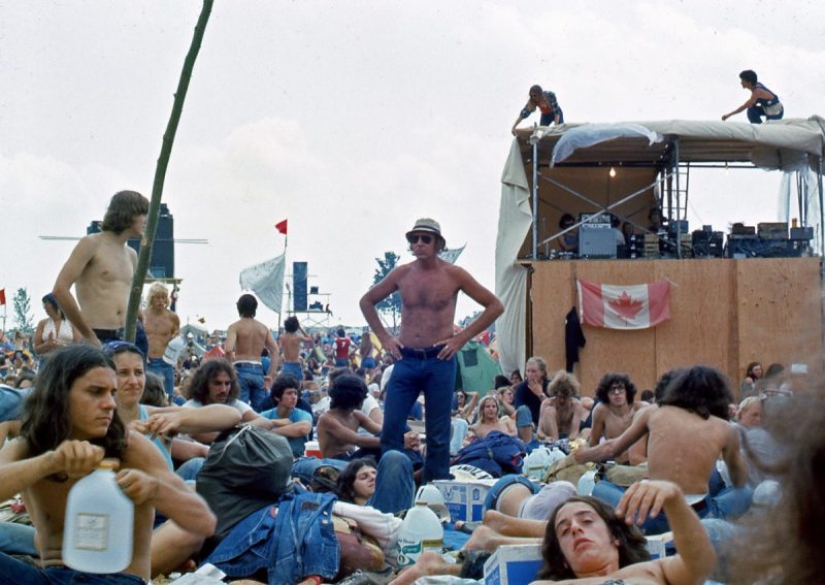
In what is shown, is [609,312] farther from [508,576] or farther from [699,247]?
[508,576]

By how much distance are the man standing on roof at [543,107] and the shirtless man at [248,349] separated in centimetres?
702

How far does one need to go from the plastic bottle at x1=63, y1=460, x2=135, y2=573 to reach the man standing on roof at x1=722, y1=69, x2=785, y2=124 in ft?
53.2

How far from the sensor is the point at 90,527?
3.89 meters

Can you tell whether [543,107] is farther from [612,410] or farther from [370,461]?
[370,461]

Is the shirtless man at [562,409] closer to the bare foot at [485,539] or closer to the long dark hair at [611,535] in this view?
the bare foot at [485,539]

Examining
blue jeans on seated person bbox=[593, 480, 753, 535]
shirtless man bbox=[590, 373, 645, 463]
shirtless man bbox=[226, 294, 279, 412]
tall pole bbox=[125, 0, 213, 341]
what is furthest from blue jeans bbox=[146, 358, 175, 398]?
blue jeans on seated person bbox=[593, 480, 753, 535]

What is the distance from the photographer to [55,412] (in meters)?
4.09

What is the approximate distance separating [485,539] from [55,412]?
7.58 ft

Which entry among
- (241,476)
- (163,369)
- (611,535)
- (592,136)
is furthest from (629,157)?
(611,535)

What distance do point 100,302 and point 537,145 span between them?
11623 millimetres

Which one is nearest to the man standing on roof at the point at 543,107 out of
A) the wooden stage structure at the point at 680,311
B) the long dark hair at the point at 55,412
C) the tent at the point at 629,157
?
the tent at the point at 629,157

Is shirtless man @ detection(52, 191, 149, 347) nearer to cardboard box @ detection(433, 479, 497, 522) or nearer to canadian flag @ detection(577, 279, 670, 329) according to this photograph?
cardboard box @ detection(433, 479, 497, 522)

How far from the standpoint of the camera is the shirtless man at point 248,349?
11539 millimetres

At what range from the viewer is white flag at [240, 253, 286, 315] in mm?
26844
